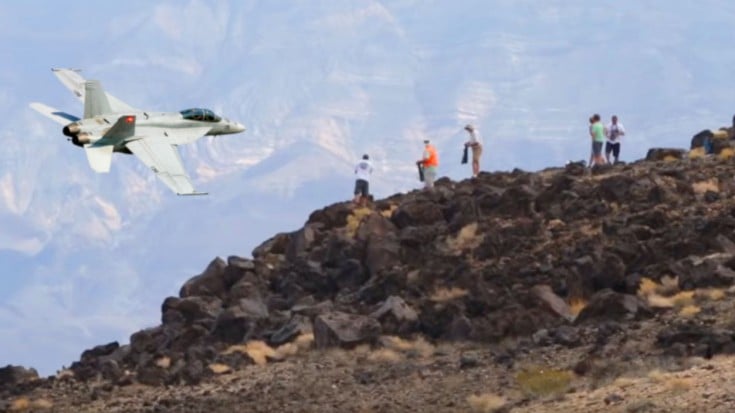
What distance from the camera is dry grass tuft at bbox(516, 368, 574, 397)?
44844 millimetres

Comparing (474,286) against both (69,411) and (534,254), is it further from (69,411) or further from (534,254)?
(69,411)

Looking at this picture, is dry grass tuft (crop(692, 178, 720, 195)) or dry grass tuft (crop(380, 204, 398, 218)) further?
dry grass tuft (crop(380, 204, 398, 218))

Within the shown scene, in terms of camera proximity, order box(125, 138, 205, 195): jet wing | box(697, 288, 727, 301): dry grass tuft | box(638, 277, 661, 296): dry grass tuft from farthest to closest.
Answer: box(125, 138, 205, 195): jet wing → box(638, 277, 661, 296): dry grass tuft → box(697, 288, 727, 301): dry grass tuft

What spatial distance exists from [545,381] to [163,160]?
13.8 meters

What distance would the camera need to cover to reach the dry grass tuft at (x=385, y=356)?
169 ft

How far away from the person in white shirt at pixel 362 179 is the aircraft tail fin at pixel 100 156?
11915 millimetres

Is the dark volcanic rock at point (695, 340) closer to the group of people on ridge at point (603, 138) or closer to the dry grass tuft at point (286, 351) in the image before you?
the dry grass tuft at point (286, 351)

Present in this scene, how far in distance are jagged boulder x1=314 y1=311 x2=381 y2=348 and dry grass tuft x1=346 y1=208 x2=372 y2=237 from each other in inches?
398

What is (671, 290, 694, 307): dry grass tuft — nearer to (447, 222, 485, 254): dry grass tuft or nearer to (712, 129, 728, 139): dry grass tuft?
(447, 222, 485, 254): dry grass tuft

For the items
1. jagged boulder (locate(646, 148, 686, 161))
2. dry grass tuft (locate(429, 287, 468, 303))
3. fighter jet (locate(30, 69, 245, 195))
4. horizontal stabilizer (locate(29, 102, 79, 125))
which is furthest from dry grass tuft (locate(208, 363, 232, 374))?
jagged boulder (locate(646, 148, 686, 161))

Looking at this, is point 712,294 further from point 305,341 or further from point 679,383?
point 305,341

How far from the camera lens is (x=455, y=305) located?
53.9 meters

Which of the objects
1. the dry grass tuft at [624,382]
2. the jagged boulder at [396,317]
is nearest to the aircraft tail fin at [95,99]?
the jagged boulder at [396,317]

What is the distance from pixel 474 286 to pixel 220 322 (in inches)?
267
